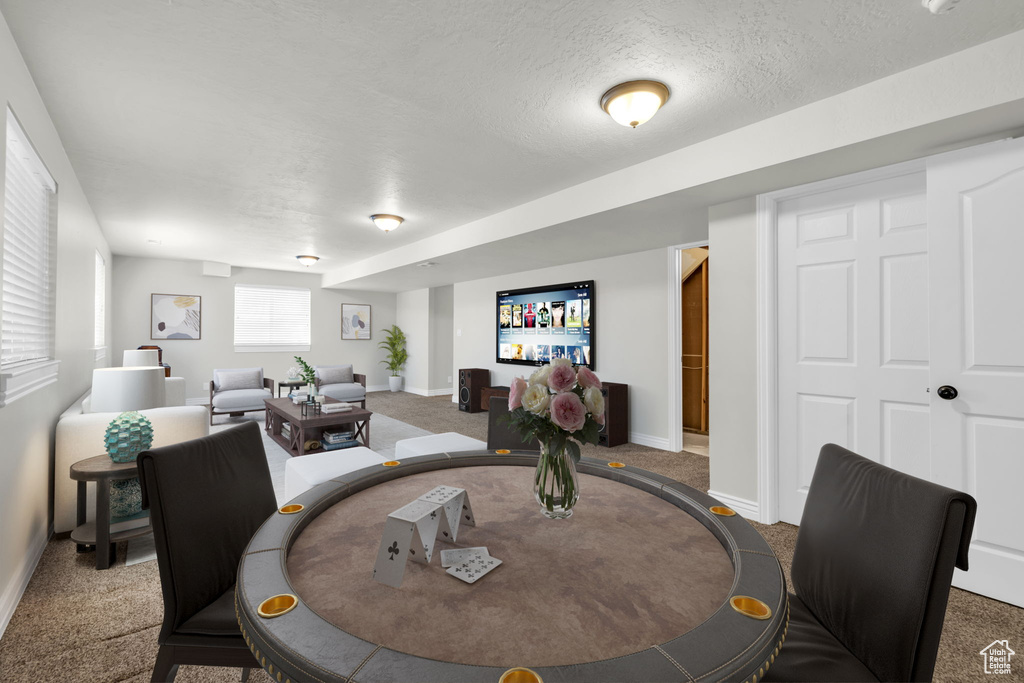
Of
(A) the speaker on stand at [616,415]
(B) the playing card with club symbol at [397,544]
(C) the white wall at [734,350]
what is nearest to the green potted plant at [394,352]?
(A) the speaker on stand at [616,415]

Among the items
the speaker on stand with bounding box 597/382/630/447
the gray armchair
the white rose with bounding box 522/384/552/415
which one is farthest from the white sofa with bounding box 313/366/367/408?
the white rose with bounding box 522/384/552/415

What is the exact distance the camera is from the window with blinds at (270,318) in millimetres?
8039

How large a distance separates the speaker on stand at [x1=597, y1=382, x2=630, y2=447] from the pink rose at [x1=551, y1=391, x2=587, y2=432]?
3.82 m

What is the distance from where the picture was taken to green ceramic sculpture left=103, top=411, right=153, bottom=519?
2.43 meters

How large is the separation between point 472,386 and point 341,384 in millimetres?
1993

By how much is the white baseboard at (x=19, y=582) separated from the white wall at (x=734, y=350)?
12.5 ft

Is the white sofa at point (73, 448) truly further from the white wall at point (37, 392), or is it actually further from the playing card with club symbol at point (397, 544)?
the playing card with club symbol at point (397, 544)

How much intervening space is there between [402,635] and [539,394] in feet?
2.06

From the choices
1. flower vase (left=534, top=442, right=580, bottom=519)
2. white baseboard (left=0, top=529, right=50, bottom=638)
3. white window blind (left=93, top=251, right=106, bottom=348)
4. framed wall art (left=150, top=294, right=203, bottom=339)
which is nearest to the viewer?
flower vase (left=534, top=442, right=580, bottom=519)

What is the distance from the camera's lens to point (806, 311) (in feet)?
9.46

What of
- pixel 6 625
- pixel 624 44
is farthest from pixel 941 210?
pixel 6 625

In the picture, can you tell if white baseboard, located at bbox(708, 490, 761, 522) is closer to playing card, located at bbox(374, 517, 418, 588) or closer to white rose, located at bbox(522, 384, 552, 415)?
white rose, located at bbox(522, 384, 552, 415)

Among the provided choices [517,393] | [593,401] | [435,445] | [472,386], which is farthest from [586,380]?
[472,386]

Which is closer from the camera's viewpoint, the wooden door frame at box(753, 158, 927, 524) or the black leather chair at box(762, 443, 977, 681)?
the black leather chair at box(762, 443, 977, 681)
